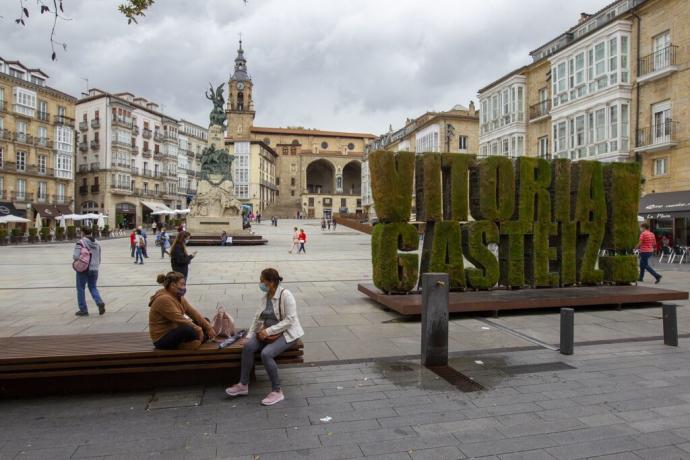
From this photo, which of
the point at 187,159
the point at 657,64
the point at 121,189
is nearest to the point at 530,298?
the point at 657,64

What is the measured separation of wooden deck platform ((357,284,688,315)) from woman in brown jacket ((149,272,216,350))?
4468 mm

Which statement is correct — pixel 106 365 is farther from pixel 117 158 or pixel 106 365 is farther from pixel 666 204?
pixel 117 158

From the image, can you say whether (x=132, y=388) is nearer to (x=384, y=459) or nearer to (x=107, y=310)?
(x=384, y=459)

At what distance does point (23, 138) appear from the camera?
48.2 m

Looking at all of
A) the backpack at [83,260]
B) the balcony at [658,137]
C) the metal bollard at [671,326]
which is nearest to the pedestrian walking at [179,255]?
the backpack at [83,260]

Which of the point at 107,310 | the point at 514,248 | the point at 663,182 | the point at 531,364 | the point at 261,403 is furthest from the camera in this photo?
the point at 663,182

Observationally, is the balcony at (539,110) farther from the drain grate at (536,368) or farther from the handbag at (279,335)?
the handbag at (279,335)

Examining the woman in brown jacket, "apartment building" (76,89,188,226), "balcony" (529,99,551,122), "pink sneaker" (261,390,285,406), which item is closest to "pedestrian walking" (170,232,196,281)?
the woman in brown jacket

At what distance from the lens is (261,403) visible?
4.85 m

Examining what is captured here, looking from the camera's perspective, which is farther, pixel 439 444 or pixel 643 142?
pixel 643 142

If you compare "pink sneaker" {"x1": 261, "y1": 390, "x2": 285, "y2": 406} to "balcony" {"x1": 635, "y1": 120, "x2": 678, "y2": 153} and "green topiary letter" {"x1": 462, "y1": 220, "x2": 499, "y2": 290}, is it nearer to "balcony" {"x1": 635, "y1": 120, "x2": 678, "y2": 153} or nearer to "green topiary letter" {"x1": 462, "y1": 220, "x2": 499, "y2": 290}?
"green topiary letter" {"x1": 462, "y1": 220, "x2": 499, "y2": 290}

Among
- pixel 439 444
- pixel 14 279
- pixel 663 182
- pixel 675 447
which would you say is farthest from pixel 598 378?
pixel 663 182

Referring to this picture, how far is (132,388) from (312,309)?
15.9ft

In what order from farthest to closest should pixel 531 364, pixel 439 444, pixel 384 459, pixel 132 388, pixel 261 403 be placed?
pixel 531 364 < pixel 132 388 < pixel 261 403 < pixel 439 444 < pixel 384 459
